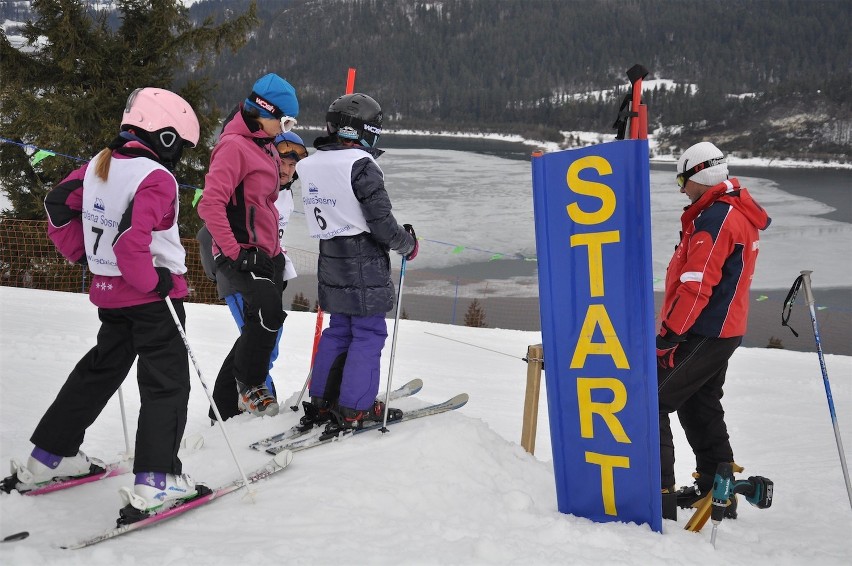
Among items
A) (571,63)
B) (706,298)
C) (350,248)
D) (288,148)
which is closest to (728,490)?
(706,298)

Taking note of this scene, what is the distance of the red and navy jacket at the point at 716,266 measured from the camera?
300 centimetres

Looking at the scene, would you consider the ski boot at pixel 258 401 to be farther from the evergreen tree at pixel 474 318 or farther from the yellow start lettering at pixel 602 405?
the evergreen tree at pixel 474 318

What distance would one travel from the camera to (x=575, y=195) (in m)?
2.55

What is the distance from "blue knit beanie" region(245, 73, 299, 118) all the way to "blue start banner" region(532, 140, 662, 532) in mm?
1435

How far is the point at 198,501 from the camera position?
2.60 metres

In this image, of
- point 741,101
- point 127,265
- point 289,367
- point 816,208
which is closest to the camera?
point 127,265

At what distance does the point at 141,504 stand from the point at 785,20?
201379 mm

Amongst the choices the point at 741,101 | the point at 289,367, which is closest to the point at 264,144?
the point at 289,367

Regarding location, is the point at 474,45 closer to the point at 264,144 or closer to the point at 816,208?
the point at 816,208

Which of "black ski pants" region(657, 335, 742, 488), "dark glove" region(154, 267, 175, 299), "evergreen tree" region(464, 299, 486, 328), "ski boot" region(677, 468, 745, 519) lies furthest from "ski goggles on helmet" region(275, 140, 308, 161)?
"evergreen tree" region(464, 299, 486, 328)

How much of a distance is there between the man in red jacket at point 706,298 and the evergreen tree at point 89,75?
40.9 feet

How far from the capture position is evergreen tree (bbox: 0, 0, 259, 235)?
13.6 m

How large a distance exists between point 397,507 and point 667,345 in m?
1.39

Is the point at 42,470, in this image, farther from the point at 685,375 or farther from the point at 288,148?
the point at 685,375
